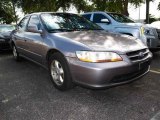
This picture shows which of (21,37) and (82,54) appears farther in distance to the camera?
(21,37)

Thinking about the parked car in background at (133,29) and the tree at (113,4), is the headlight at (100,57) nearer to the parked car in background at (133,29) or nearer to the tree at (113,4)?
the parked car in background at (133,29)

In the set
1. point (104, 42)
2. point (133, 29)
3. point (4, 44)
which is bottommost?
point (4, 44)

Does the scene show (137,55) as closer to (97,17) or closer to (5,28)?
→ (97,17)

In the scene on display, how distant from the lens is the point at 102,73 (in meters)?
3.36

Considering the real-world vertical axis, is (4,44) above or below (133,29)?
below

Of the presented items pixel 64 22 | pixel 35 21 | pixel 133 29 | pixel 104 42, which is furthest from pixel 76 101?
pixel 133 29

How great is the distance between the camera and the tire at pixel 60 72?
3843mm

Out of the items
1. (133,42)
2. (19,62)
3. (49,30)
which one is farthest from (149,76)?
(19,62)

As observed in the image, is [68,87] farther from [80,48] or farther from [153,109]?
[153,109]

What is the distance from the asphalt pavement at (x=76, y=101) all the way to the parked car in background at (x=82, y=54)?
0.31 meters

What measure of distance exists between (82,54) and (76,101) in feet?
2.60

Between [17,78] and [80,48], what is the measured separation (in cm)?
216

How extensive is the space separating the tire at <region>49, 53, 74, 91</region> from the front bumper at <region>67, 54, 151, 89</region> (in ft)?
0.57

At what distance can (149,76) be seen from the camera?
492 centimetres
